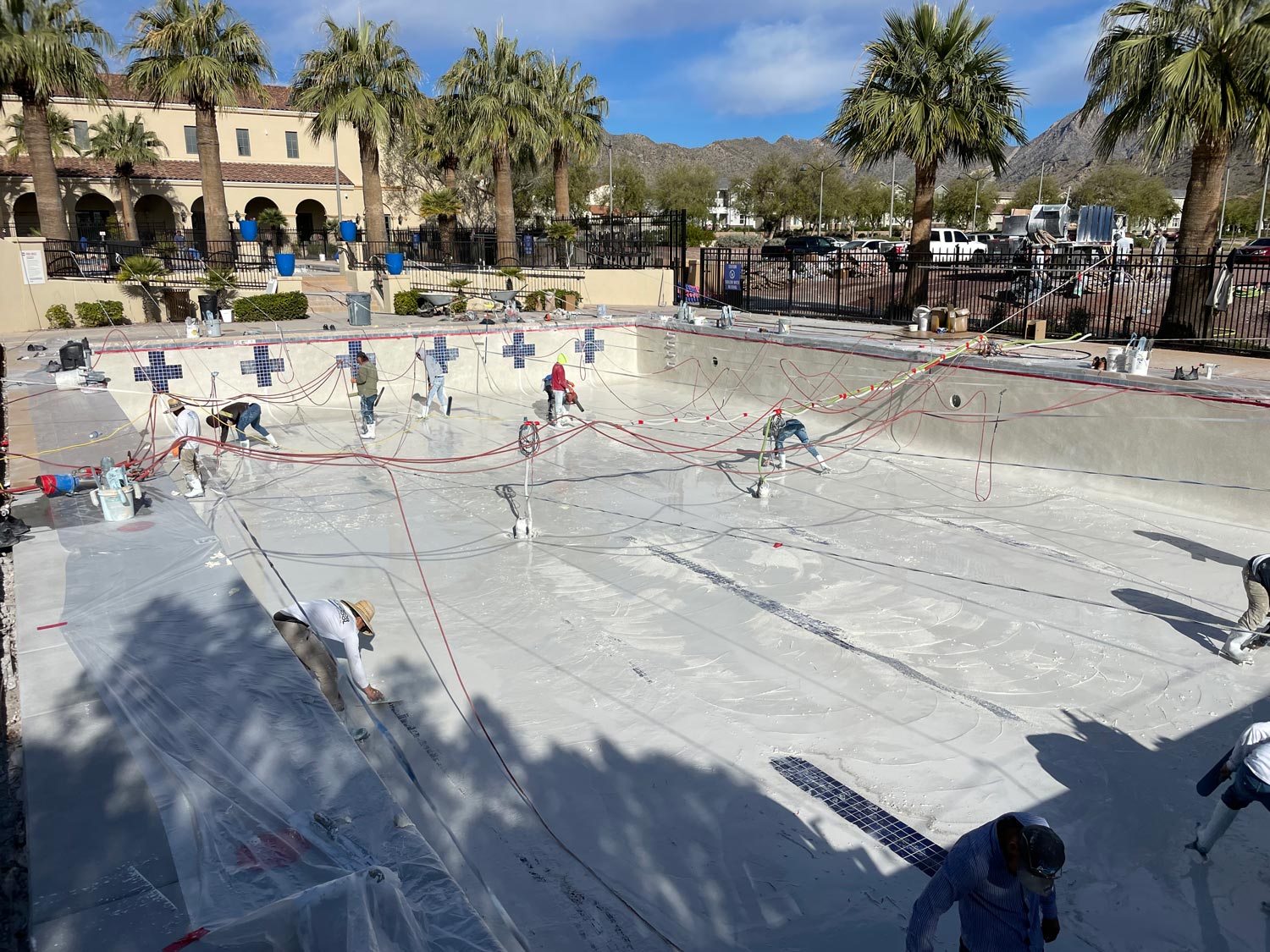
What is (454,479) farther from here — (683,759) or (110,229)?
(110,229)

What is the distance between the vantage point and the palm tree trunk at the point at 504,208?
1158 inches

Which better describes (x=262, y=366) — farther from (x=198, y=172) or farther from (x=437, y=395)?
(x=198, y=172)

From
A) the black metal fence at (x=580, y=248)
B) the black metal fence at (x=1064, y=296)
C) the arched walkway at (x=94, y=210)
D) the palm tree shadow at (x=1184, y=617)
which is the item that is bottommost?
the palm tree shadow at (x=1184, y=617)

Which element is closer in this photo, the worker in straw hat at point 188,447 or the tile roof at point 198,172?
the worker in straw hat at point 188,447

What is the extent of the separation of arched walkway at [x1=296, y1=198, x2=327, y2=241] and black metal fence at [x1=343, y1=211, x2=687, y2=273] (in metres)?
15.0

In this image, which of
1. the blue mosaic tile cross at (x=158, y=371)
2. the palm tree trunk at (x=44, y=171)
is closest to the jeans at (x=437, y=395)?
the blue mosaic tile cross at (x=158, y=371)

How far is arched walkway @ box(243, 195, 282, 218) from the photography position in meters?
42.3

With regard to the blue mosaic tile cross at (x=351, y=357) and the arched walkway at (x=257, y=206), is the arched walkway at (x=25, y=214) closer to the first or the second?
the arched walkway at (x=257, y=206)

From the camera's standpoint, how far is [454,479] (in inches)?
556

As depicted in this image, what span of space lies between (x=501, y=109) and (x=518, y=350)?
1107cm

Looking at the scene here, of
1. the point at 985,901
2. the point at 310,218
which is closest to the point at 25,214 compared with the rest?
the point at 310,218

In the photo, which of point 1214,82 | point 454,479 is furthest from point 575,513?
point 1214,82

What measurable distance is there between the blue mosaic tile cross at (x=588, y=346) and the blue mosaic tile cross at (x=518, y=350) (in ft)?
3.87

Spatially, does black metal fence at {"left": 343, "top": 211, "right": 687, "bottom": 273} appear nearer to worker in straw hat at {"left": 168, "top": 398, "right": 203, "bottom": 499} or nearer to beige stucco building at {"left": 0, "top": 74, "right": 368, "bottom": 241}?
beige stucco building at {"left": 0, "top": 74, "right": 368, "bottom": 241}
